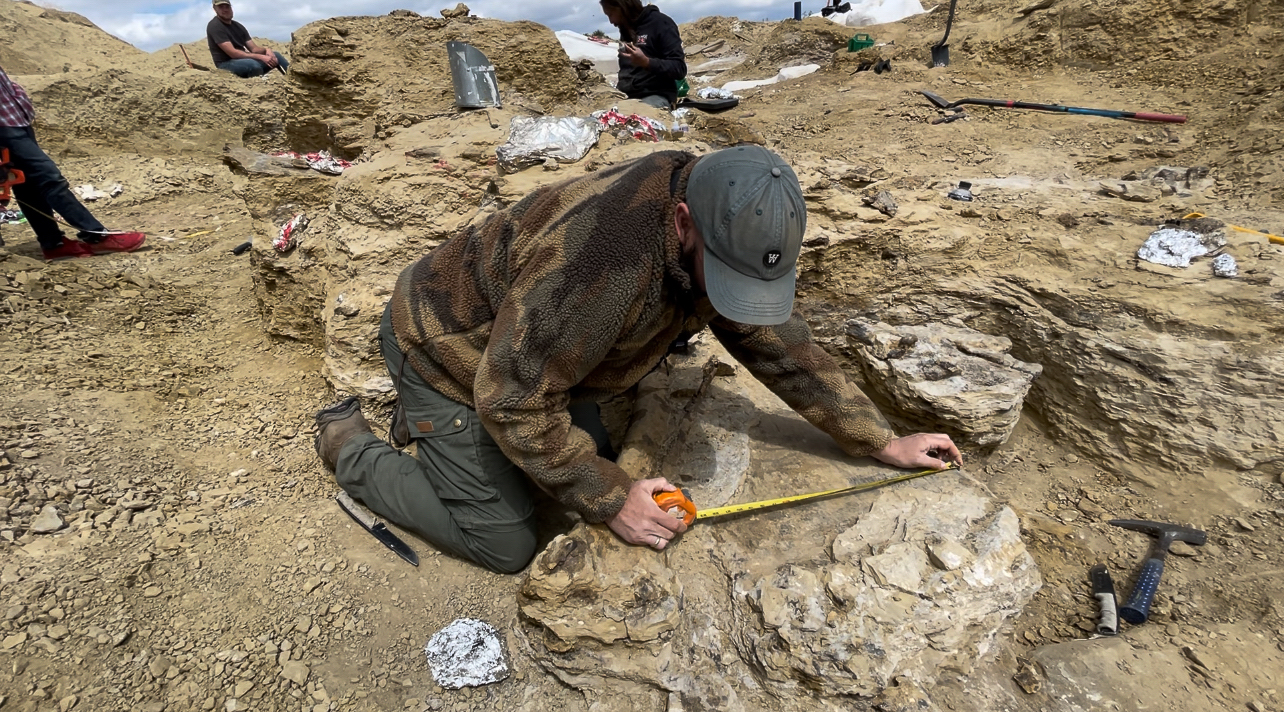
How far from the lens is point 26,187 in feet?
14.0

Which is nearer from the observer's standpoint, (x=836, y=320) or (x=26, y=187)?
(x=836, y=320)

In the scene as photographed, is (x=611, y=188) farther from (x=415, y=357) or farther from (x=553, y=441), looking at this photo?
(x=415, y=357)

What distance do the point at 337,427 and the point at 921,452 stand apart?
7.75 ft

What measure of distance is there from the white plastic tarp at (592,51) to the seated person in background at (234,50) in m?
4.92

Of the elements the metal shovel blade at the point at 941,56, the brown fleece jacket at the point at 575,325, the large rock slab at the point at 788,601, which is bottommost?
the large rock slab at the point at 788,601

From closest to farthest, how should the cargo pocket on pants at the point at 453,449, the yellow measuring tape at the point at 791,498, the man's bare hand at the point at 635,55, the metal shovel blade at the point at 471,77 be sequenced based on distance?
the yellow measuring tape at the point at 791,498
the cargo pocket on pants at the point at 453,449
the metal shovel blade at the point at 471,77
the man's bare hand at the point at 635,55

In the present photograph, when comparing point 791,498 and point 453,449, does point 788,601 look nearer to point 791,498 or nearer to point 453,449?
point 791,498

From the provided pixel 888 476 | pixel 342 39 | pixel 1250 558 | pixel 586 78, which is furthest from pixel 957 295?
pixel 586 78

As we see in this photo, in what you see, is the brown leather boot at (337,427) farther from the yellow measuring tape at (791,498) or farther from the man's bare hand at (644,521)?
the yellow measuring tape at (791,498)

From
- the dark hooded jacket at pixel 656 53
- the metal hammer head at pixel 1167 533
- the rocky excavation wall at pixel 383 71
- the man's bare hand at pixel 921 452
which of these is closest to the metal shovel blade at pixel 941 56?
the dark hooded jacket at pixel 656 53

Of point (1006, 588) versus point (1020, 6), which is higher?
point (1020, 6)

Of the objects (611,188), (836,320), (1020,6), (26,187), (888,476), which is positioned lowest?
(888,476)

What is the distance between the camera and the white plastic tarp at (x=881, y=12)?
39.6ft

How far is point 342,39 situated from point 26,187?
8.19ft
